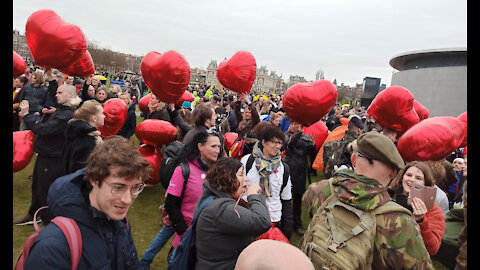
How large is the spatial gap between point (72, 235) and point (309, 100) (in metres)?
3.60

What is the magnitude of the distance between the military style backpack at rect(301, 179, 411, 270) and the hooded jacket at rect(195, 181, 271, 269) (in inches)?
14.2

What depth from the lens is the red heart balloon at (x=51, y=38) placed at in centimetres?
369

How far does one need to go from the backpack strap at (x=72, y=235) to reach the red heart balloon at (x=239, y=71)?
4057mm

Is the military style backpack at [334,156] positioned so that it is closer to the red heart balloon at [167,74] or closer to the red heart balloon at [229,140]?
the red heart balloon at [229,140]

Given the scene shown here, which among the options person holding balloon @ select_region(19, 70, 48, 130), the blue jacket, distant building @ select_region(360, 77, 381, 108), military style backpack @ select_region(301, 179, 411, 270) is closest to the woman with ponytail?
military style backpack @ select_region(301, 179, 411, 270)

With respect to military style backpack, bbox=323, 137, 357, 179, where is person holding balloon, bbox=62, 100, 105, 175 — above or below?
above

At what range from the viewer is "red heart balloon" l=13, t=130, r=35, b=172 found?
375cm

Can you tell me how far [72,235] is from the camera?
1.34 metres

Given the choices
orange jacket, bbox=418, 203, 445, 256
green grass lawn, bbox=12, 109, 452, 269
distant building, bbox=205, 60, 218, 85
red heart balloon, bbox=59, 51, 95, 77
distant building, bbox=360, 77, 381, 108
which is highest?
distant building, bbox=205, 60, 218, 85

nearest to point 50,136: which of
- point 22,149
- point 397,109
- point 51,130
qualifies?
point 51,130

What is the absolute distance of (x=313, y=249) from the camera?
65.5 inches

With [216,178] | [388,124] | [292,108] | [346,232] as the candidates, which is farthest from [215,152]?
[388,124]

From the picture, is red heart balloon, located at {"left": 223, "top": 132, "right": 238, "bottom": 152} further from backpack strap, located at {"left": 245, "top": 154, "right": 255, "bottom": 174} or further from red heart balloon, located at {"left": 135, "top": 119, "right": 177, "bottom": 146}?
backpack strap, located at {"left": 245, "top": 154, "right": 255, "bottom": 174}
